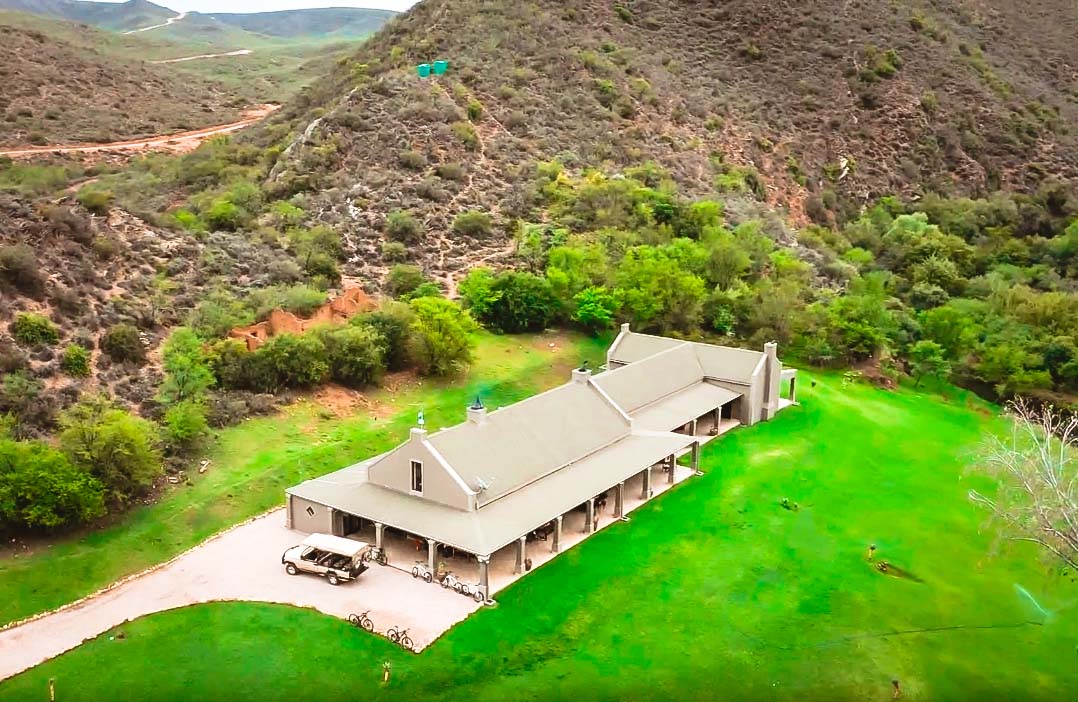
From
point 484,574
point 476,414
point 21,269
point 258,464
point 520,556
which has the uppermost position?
point 21,269

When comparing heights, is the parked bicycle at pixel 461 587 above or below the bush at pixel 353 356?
below

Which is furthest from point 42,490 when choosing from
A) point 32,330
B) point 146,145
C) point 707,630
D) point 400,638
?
point 146,145

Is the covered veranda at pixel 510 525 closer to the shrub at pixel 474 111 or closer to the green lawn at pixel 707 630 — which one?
the green lawn at pixel 707 630

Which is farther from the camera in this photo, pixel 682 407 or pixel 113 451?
pixel 682 407

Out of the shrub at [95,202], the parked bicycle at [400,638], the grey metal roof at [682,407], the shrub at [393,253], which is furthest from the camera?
the shrub at [393,253]

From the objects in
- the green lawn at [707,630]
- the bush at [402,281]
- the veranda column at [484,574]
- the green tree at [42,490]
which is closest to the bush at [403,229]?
the bush at [402,281]

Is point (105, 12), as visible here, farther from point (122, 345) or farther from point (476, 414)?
point (476, 414)
